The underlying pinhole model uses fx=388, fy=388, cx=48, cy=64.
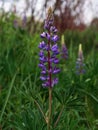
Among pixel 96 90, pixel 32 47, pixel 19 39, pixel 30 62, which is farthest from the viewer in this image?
pixel 19 39

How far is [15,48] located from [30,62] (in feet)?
1.07

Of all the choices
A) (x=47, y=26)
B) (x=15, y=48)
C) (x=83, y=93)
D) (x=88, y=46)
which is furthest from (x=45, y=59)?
(x=88, y=46)

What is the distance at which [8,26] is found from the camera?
513 centimetres

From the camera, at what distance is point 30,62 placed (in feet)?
13.1

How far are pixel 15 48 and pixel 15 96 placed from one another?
1.00m

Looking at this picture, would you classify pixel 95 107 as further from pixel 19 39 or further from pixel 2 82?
pixel 19 39

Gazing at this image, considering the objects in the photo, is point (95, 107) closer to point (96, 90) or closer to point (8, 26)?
point (96, 90)

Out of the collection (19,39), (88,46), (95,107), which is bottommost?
(95,107)

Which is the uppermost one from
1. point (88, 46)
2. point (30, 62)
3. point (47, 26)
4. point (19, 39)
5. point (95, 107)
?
point (88, 46)

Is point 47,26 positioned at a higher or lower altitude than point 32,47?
lower

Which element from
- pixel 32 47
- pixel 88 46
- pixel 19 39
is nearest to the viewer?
pixel 32 47

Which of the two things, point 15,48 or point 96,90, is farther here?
point 15,48

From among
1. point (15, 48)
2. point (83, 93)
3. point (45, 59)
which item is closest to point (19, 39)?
point (15, 48)

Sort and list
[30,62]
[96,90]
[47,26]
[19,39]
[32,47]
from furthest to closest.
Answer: [19,39]
[32,47]
[30,62]
[96,90]
[47,26]
